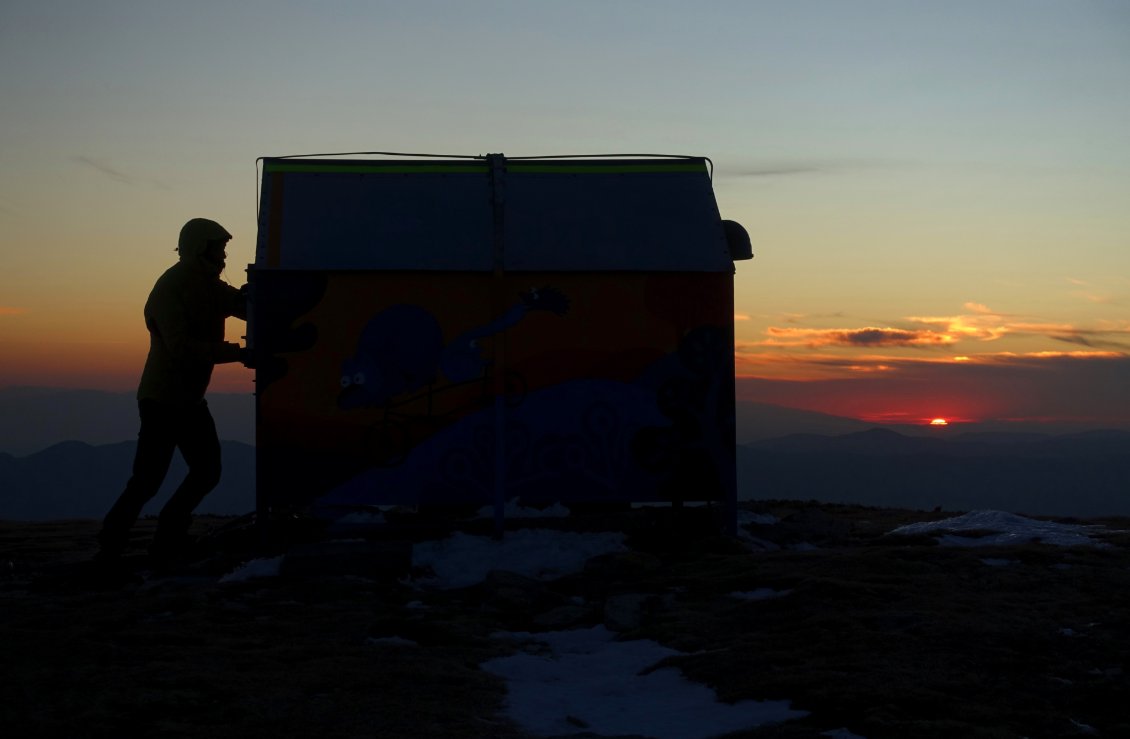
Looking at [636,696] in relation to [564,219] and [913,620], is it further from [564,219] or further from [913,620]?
[564,219]

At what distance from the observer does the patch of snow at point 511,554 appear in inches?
361

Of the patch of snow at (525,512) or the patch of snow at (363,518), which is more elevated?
the patch of snow at (525,512)

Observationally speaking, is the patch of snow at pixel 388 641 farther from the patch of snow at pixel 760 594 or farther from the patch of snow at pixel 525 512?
the patch of snow at pixel 525 512

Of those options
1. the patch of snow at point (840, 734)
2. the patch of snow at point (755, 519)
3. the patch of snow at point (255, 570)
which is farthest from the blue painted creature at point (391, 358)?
the patch of snow at point (840, 734)

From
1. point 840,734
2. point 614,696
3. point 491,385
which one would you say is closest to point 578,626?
point 614,696

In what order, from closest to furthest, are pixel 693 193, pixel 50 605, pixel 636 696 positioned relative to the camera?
1. pixel 636 696
2. pixel 50 605
3. pixel 693 193

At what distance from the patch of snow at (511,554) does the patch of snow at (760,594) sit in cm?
183

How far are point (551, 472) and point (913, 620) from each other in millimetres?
4329

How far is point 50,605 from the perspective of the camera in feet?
25.7

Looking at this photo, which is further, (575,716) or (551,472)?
(551,472)

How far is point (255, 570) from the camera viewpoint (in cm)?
905

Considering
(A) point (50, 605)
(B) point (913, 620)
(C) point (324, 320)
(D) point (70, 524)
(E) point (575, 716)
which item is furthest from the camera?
(D) point (70, 524)

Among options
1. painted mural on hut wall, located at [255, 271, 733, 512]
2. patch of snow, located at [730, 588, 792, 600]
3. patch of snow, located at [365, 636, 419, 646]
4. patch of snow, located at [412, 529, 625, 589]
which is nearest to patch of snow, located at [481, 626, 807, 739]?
patch of snow, located at [365, 636, 419, 646]

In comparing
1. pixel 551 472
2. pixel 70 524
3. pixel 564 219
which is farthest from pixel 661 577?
pixel 70 524
